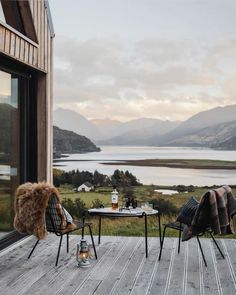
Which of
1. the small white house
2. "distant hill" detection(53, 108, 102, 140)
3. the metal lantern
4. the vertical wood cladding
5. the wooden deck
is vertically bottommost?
the wooden deck

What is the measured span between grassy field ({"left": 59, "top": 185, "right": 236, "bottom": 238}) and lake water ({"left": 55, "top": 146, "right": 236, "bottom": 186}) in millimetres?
173

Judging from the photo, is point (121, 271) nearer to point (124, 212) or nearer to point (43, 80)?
point (124, 212)

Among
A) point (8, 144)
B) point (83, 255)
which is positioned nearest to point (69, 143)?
point (8, 144)

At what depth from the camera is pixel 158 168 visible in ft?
27.3

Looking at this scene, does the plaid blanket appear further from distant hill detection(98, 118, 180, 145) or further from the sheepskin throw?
distant hill detection(98, 118, 180, 145)

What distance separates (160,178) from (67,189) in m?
1.48

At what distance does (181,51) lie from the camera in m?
8.41

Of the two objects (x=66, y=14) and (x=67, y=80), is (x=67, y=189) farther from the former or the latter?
(x=66, y=14)

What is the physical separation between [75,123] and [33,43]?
9.16 feet

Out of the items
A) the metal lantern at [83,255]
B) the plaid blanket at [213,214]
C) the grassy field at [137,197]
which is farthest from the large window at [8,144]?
the plaid blanket at [213,214]

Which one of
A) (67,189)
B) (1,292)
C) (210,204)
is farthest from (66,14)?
(1,292)

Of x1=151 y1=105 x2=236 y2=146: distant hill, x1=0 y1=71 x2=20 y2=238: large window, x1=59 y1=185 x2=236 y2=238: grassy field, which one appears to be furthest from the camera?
x1=151 y1=105 x2=236 y2=146: distant hill

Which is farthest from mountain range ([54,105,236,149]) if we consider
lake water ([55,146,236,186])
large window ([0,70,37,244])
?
large window ([0,70,37,244])

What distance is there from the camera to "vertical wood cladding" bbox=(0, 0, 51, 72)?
17.7ft
